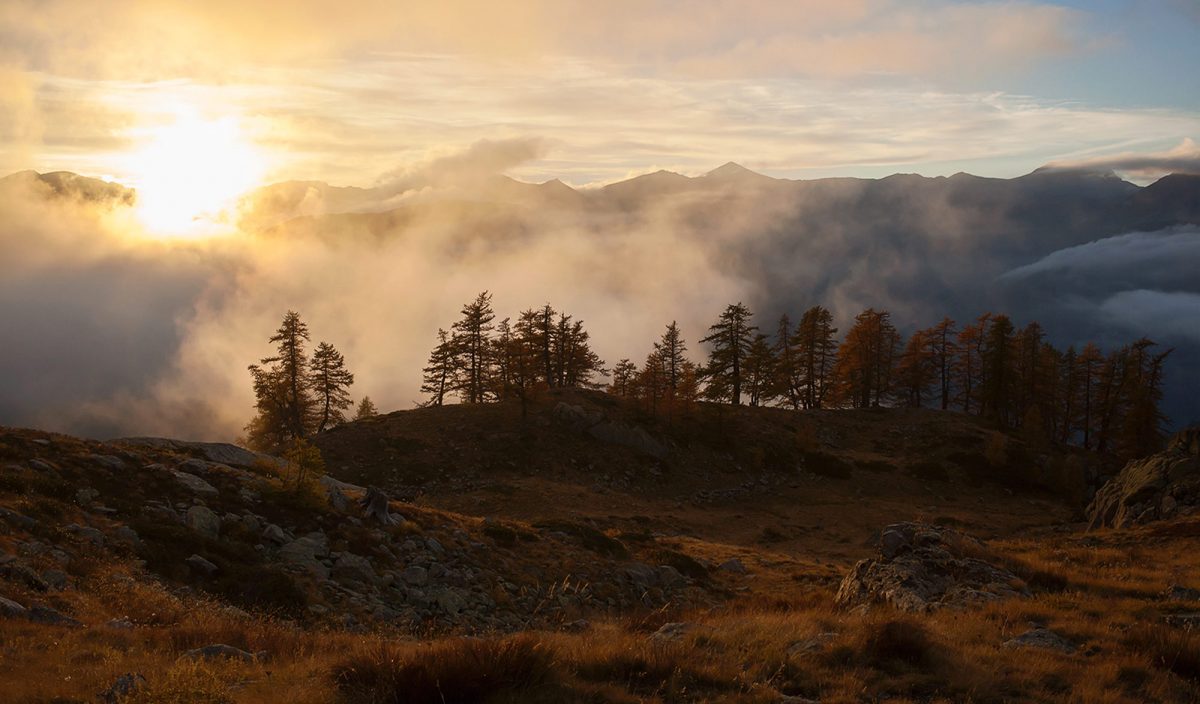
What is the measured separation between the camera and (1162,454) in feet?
119

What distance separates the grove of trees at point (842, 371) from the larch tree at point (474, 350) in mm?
128

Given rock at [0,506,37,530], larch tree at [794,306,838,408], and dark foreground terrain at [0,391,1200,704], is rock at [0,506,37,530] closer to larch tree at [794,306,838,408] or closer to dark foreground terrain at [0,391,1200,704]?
dark foreground terrain at [0,391,1200,704]

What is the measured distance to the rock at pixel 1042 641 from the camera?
373 inches

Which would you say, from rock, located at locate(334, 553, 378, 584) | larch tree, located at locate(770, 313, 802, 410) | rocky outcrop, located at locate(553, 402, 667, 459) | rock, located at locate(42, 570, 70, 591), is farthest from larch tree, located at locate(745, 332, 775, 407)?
rock, located at locate(42, 570, 70, 591)

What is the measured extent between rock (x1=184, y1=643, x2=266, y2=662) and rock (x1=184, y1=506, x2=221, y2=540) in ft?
32.9

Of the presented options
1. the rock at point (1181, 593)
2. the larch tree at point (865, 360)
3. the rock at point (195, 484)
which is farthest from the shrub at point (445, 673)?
the larch tree at point (865, 360)

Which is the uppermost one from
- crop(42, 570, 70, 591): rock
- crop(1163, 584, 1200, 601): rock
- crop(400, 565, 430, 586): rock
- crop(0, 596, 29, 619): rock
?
crop(0, 596, 29, 619): rock

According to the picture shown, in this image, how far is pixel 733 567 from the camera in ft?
95.0

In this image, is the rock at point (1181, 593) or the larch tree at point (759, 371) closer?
the rock at point (1181, 593)

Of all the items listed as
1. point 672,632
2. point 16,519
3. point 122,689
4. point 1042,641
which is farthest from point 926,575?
point 16,519

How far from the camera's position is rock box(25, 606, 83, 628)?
10.9 m

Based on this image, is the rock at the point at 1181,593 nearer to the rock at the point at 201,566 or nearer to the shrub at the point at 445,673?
the shrub at the point at 445,673

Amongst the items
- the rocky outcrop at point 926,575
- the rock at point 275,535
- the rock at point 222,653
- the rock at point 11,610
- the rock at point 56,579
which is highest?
the rock at point 222,653

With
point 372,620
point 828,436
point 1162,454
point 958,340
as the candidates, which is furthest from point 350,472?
point 958,340
